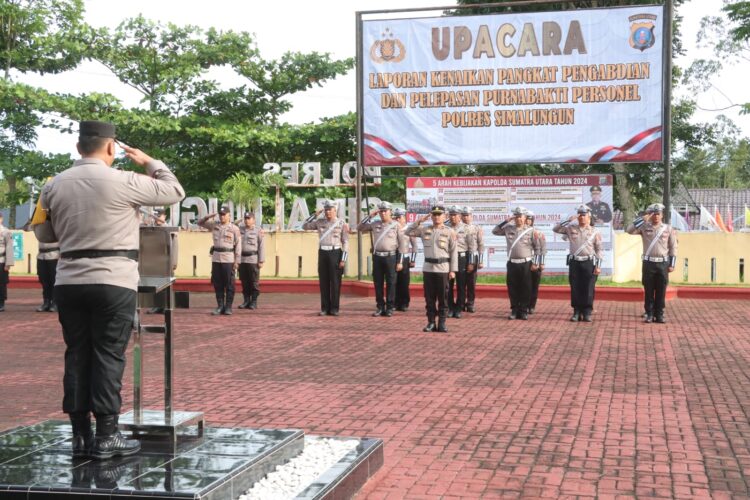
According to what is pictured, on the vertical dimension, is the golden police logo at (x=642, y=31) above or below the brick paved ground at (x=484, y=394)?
above

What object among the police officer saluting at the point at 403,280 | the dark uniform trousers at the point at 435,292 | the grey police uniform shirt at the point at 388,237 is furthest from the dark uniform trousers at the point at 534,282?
the dark uniform trousers at the point at 435,292

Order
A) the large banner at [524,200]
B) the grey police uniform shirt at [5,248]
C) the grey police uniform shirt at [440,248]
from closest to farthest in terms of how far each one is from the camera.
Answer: the grey police uniform shirt at [440,248] < the grey police uniform shirt at [5,248] < the large banner at [524,200]

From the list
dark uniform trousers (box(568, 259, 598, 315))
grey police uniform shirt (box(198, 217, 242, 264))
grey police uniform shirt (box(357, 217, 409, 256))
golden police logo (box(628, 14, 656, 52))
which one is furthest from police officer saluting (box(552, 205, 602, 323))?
grey police uniform shirt (box(198, 217, 242, 264))

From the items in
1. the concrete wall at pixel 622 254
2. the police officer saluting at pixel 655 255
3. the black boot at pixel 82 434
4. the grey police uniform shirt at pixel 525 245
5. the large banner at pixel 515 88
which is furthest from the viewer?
the concrete wall at pixel 622 254

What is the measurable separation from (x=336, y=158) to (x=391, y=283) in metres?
12.9

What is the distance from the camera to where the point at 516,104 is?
17781 mm

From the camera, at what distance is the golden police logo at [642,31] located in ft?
56.3

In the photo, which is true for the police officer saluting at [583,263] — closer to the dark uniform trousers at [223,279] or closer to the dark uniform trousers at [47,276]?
the dark uniform trousers at [223,279]

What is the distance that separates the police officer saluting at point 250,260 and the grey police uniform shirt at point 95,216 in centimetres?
1138

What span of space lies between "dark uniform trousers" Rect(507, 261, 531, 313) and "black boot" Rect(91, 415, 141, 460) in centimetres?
1011

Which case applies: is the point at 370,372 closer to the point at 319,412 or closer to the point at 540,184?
the point at 319,412

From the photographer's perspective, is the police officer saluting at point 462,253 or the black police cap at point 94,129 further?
the police officer saluting at point 462,253

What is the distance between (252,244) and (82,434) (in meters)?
11.5

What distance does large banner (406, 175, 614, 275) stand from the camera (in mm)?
17875
